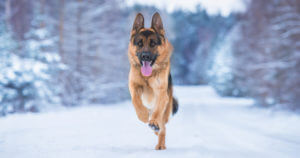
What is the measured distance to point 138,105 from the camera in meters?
4.06

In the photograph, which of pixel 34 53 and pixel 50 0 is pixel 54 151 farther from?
pixel 50 0

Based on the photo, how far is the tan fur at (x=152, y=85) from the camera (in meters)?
3.88

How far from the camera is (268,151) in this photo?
4797 mm

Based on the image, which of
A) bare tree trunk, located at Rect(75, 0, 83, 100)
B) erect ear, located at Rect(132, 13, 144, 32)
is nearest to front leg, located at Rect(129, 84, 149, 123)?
erect ear, located at Rect(132, 13, 144, 32)

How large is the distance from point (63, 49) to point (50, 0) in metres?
2.83

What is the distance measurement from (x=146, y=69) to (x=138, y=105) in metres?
0.71

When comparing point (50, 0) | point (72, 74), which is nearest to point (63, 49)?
point (72, 74)

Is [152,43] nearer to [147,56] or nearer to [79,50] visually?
[147,56]

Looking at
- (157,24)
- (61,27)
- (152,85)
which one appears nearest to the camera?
(157,24)

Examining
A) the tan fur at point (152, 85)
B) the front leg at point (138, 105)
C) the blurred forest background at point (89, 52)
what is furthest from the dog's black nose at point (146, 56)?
the blurred forest background at point (89, 52)

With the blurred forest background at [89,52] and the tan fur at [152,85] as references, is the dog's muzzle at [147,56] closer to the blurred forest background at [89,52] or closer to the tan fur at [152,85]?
the tan fur at [152,85]

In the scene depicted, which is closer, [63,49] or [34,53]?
[34,53]

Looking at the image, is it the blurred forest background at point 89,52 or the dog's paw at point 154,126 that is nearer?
the dog's paw at point 154,126

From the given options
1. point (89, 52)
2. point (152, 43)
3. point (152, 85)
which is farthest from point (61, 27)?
point (152, 43)
